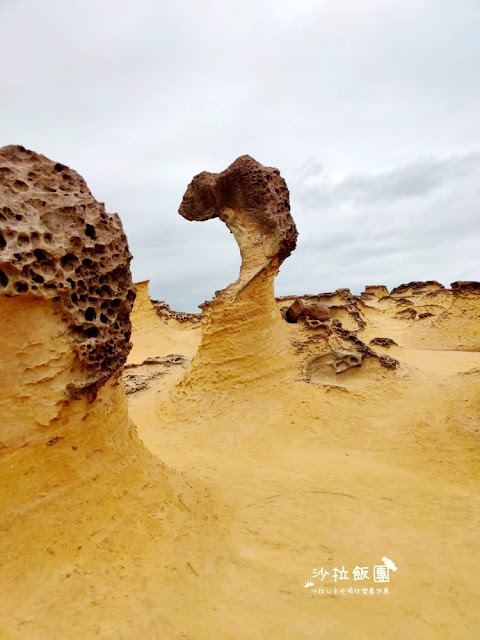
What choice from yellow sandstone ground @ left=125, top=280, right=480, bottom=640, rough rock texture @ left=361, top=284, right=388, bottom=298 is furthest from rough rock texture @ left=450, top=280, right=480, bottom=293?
rough rock texture @ left=361, top=284, right=388, bottom=298

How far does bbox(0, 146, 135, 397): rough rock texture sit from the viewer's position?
8.16 feet

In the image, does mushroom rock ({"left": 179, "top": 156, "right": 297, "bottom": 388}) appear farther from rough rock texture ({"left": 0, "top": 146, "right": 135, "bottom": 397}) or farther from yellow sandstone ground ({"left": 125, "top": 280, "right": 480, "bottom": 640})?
rough rock texture ({"left": 0, "top": 146, "right": 135, "bottom": 397})

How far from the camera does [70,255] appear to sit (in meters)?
2.80

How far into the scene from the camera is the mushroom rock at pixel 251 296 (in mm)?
6477

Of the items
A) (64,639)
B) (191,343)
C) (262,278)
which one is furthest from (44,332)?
(191,343)

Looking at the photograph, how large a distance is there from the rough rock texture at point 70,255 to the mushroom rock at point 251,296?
3325 mm

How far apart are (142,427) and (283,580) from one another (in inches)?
151

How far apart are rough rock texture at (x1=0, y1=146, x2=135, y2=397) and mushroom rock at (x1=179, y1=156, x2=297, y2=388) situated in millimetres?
3325

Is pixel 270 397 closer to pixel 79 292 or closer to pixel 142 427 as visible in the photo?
pixel 142 427

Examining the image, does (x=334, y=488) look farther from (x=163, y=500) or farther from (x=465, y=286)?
(x=465, y=286)

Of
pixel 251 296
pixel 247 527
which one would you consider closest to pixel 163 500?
pixel 247 527

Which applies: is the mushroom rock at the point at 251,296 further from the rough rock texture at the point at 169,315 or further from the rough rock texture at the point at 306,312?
the rough rock texture at the point at 169,315

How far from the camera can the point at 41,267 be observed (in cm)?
258

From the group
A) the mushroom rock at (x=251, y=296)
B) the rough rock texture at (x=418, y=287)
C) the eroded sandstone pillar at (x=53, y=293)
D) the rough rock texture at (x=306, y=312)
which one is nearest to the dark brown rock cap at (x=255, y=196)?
the mushroom rock at (x=251, y=296)
